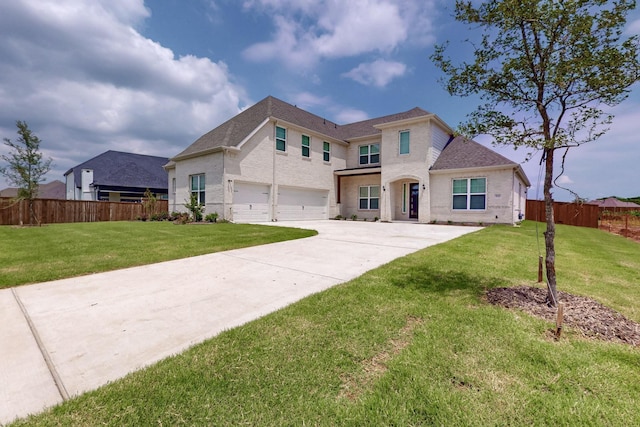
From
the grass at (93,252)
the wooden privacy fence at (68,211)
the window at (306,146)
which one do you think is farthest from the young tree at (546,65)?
the wooden privacy fence at (68,211)

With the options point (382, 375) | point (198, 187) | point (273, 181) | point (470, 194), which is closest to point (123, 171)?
point (198, 187)

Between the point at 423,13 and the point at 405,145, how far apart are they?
1163 cm

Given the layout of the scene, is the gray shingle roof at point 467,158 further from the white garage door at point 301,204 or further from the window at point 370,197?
the white garage door at point 301,204

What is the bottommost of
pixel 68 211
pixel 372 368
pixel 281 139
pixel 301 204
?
pixel 372 368

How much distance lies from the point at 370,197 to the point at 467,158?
7.12 metres

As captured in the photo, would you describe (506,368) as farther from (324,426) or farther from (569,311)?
(569,311)

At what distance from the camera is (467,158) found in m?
16.5

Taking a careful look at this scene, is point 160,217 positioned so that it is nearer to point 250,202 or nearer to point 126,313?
point 250,202

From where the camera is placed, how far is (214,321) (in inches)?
125

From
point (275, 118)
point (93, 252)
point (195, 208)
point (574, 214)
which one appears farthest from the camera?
point (574, 214)

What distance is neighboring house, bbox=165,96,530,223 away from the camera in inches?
611

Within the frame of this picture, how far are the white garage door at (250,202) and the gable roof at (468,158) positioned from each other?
11.1 m

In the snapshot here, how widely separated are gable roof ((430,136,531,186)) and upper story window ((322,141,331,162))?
7771 millimetres

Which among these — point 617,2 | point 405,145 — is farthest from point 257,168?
point 617,2
